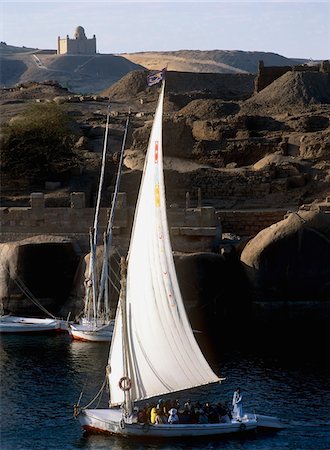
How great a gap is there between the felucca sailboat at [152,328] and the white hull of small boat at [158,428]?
0.02 metres

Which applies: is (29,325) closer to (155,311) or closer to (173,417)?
(155,311)

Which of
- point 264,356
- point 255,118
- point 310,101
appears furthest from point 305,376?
point 310,101

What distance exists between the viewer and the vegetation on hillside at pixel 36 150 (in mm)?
50719

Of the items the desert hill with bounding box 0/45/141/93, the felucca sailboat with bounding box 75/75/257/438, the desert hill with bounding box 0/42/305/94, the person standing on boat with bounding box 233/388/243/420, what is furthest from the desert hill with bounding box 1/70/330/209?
the desert hill with bounding box 0/42/305/94

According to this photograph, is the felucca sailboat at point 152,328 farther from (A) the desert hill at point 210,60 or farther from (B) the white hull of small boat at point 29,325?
(A) the desert hill at point 210,60

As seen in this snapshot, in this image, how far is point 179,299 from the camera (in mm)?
25984

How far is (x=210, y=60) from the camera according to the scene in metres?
186

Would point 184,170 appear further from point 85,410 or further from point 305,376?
point 85,410

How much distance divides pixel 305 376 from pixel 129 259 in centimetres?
643

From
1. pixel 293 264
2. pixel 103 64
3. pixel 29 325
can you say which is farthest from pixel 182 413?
pixel 103 64

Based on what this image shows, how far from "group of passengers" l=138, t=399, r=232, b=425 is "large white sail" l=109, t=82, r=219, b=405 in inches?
12.7

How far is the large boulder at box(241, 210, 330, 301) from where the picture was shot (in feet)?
123

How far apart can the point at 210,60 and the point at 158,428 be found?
532 ft

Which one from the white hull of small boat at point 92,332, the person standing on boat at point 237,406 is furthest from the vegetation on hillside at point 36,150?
the person standing on boat at point 237,406
